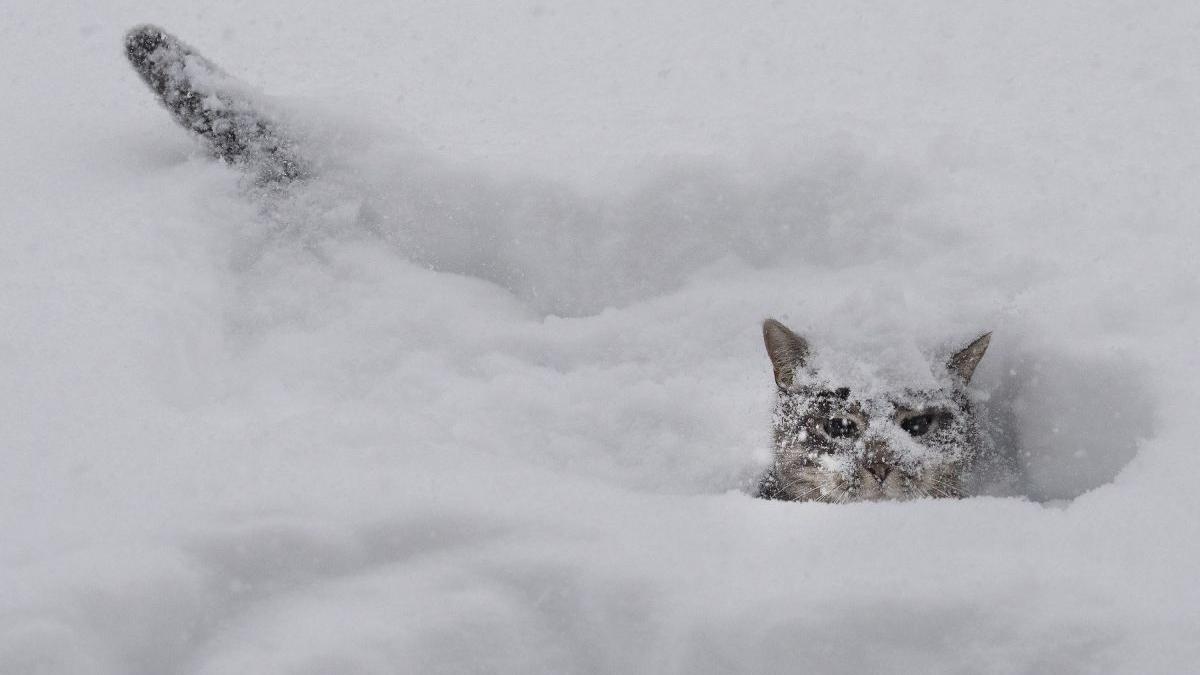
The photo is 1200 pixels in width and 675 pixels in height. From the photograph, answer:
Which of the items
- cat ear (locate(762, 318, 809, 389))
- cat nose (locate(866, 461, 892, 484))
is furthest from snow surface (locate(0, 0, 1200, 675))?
cat nose (locate(866, 461, 892, 484))

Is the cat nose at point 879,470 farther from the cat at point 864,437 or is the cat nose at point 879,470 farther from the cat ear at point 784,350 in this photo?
the cat ear at point 784,350

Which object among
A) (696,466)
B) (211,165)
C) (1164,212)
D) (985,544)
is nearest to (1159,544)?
(985,544)

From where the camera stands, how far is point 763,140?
3229mm

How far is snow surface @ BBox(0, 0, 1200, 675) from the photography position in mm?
1603

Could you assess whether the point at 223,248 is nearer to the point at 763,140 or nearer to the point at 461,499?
the point at 461,499

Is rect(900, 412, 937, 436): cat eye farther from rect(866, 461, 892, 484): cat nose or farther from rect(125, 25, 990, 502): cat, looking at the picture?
rect(866, 461, 892, 484): cat nose

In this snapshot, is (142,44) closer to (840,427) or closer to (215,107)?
(215,107)

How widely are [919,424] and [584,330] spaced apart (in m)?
1.13

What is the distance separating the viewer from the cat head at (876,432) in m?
2.58

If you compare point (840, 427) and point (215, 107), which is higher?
point (215, 107)

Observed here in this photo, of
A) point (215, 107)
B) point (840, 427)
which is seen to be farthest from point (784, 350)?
point (215, 107)

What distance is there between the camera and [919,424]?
2619mm

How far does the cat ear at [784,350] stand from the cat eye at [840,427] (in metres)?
0.17

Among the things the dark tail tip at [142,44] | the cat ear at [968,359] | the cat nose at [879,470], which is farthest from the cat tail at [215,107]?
the cat ear at [968,359]
